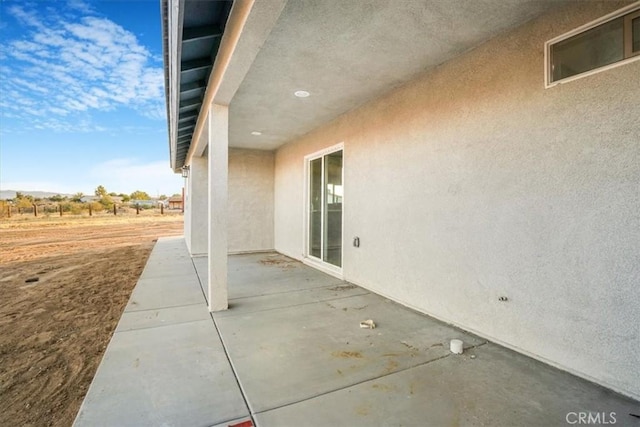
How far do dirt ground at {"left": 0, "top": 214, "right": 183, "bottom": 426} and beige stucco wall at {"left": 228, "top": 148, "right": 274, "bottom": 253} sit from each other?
253cm

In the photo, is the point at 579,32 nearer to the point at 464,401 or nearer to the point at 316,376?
the point at 464,401

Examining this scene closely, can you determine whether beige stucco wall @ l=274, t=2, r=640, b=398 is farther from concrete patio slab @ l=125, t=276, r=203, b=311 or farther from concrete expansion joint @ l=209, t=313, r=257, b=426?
concrete patio slab @ l=125, t=276, r=203, b=311

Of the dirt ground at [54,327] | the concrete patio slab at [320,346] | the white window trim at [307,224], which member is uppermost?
the white window trim at [307,224]

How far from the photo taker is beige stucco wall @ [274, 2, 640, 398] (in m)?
1.97

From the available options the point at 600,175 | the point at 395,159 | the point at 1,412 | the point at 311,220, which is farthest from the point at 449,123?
the point at 1,412

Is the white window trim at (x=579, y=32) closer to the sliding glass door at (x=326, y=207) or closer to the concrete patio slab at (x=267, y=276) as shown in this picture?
the sliding glass door at (x=326, y=207)

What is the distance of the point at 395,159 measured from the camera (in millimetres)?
4016

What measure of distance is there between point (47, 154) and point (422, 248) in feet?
150

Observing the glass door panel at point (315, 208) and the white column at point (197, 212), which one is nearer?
the glass door panel at point (315, 208)

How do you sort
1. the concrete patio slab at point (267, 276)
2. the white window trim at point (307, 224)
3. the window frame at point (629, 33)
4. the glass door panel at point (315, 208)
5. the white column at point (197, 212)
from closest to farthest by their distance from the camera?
the window frame at point (629, 33)
the concrete patio slab at point (267, 276)
the white window trim at point (307, 224)
the glass door panel at point (315, 208)
the white column at point (197, 212)

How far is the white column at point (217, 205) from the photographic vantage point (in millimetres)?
3729

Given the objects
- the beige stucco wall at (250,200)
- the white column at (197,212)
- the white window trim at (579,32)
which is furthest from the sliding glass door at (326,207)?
the white window trim at (579,32)

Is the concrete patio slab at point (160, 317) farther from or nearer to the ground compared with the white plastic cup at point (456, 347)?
nearer to the ground

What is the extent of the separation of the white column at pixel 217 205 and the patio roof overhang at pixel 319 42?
1.10 feet
